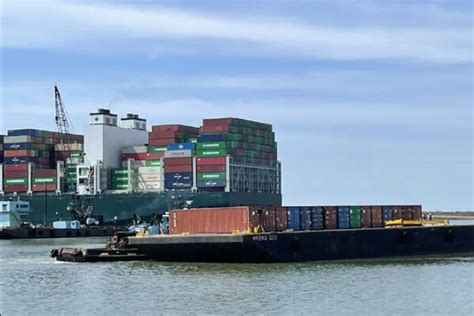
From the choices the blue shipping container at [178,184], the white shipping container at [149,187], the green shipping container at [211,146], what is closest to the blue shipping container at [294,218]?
the green shipping container at [211,146]

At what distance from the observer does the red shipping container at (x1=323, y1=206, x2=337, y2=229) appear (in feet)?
193

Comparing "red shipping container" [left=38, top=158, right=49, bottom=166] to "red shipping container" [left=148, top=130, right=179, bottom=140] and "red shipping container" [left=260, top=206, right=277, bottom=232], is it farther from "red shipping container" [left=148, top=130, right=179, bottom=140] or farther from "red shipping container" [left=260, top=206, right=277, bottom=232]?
"red shipping container" [left=260, top=206, right=277, bottom=232]

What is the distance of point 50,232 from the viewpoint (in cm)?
12225

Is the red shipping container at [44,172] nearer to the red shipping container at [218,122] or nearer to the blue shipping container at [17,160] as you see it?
the blue shipping container at [17,160]

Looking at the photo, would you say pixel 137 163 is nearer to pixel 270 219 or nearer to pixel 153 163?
pixel 153 163

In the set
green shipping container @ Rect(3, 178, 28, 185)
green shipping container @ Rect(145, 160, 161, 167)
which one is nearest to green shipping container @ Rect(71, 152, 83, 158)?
green shipping container @ Rect(3, 178, 28, 185)

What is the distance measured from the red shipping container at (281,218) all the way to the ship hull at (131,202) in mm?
69345

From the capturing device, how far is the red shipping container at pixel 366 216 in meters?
61.8

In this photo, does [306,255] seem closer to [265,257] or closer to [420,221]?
[265,257]

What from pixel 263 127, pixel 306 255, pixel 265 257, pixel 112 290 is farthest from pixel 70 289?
pixel 263 127

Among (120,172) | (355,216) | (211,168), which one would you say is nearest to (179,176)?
(211,168)

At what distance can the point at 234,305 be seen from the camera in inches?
1346

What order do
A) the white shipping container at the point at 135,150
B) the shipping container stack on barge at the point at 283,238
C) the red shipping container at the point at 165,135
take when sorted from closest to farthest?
1. the shipping container stack on barge at the point at 283,238
2. the red shipping container at the point at 165,135
3. the white shipping container at the point at 135,150

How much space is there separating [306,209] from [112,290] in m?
20.1
